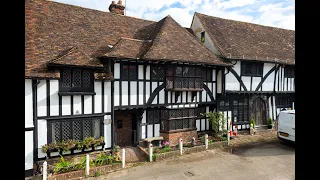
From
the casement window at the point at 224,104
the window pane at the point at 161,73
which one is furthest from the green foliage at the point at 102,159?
the casement window at the point at 224,104

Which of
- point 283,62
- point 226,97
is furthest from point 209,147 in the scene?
point 283,62

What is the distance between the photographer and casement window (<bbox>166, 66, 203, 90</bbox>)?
11.7 m

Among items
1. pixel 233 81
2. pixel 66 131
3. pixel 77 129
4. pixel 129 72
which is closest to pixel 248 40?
pixel 233 81

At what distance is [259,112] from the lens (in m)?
15.9

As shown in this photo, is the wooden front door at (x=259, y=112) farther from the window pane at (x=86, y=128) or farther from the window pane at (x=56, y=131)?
the window pane at (x=56, y=131)

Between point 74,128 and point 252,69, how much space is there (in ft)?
39.9

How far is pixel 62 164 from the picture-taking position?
8484 millimetres

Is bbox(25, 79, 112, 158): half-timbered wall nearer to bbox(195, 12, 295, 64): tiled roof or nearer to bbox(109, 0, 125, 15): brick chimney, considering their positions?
bbox(109, 0, 125, 15): brick chimney

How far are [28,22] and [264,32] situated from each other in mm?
17553

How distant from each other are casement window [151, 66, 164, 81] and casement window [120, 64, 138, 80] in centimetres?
100

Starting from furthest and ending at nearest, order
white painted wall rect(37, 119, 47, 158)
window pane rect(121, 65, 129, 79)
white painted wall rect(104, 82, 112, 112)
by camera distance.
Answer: window pane rect(121, 65, 129, 79)
white painted wall rect(104, 82, 112, 112)
white painted wall rect(37, 119, 47, 158)

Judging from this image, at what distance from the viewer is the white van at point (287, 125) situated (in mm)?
11227

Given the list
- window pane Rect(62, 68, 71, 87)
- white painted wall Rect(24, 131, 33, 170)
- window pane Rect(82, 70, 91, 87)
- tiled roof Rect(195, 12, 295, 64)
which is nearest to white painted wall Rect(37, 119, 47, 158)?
white painted wall Rect(24, 131, 33, 170)
